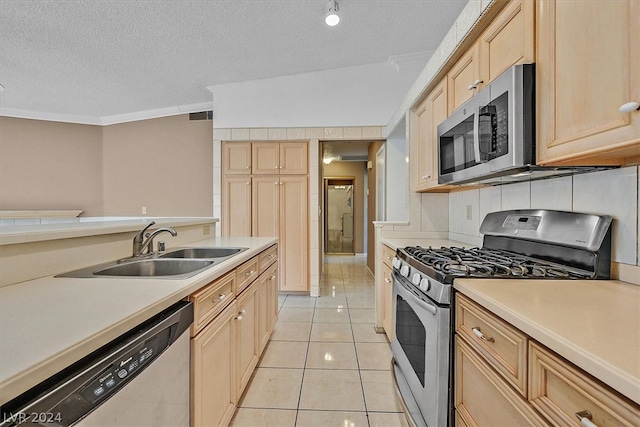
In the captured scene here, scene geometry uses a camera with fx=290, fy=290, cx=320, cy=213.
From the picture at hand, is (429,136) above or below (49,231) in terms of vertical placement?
above

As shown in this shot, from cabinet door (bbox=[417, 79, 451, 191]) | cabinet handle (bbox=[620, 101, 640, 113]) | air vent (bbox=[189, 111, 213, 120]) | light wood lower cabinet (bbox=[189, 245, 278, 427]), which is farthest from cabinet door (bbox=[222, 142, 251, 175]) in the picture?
cabinet handle (bbox=[620, 101, 640, 113])

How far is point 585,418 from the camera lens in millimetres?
558

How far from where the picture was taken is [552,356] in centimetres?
65

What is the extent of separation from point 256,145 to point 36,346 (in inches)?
139

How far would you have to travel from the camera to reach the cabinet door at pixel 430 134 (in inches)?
77.7

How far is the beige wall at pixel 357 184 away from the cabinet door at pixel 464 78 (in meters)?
5.56

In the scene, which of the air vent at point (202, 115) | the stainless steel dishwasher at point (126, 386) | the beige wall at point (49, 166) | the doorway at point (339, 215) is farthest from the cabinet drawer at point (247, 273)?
the doorway at point (339, 215)

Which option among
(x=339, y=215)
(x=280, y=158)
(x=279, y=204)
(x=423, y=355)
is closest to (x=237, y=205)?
(x=279, y=204)

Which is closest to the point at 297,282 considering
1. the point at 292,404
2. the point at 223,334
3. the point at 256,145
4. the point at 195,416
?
the point at 256,145

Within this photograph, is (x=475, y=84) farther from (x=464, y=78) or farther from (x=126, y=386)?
(x=126, y=386)

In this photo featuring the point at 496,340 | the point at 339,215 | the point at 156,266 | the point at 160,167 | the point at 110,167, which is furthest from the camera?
the point at 339,215

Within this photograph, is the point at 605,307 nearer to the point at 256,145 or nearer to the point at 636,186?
the point at 636,186

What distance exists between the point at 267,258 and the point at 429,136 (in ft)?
5.12

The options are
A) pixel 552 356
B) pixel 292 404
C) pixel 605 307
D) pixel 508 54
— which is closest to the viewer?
pixel 552 356
